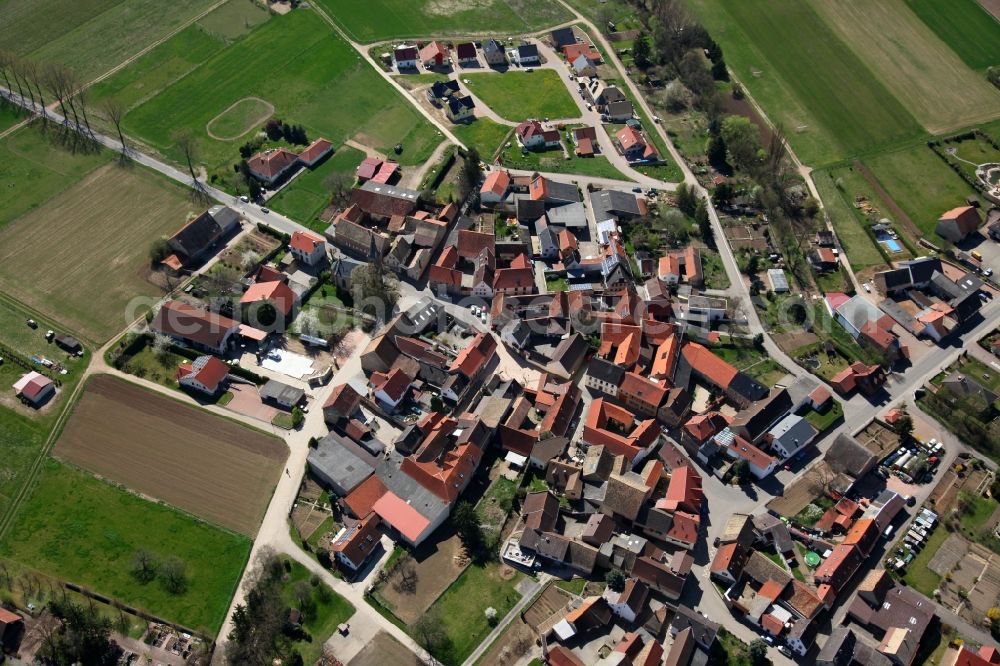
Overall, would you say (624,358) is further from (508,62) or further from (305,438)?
(508,62)

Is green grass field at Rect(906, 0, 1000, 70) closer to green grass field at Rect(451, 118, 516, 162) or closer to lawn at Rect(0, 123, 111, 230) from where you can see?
green grass field at Rect(451, 118, 516, 162)

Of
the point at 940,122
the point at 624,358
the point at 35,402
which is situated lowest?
the point at 35,402

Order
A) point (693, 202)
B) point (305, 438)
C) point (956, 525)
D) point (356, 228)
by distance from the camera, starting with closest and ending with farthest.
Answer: point (956, 525) → point (305, 438) → point (356, 228) → point (693, 202)

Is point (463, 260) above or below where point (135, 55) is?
above

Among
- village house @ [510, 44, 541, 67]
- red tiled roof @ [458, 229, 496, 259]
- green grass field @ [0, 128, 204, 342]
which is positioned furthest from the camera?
village house @ [510, 44, 541, 67]

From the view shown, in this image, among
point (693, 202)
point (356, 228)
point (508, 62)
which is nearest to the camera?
point (356, 228)

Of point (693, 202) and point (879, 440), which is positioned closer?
point (879, 440)

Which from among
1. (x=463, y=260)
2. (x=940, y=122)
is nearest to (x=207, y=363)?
(x=463, y=260)

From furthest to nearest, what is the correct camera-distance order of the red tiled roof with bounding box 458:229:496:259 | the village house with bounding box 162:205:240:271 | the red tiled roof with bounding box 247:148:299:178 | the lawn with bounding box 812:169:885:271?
the red tiled roof with bounding box 247:148:299:178 < the lawn with bounding box 812:169:885:271 < the red tiled roof with bounding box 458:229:496:259 < the village house with bounding box 162:205:240:271

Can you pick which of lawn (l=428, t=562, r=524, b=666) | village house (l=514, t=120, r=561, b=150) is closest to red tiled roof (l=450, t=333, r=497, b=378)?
lawn (l=428, t=562, r=524, b=666)
